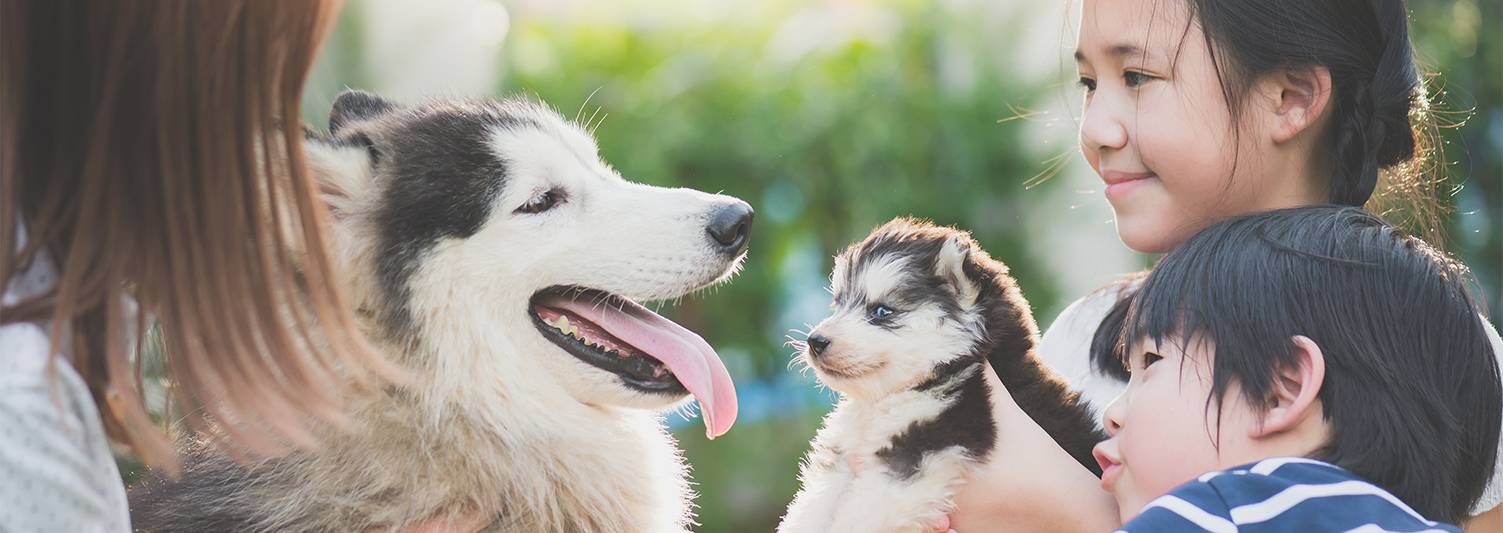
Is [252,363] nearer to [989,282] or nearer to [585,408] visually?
[585,408]

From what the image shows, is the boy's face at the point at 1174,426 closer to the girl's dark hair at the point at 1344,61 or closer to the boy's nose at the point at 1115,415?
the boy's nose at the point at 1115,415

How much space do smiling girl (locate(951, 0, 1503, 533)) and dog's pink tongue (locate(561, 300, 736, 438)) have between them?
63cm

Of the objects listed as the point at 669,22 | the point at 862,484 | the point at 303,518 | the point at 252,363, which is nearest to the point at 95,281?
the point at 252,363

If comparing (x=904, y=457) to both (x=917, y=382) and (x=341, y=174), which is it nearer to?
(x=917, y=382)

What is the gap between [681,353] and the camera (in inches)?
89.5

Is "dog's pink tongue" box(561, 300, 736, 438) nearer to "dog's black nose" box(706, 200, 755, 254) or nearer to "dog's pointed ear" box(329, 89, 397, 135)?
"dog's black nose" box(706, 200, 755, 254)

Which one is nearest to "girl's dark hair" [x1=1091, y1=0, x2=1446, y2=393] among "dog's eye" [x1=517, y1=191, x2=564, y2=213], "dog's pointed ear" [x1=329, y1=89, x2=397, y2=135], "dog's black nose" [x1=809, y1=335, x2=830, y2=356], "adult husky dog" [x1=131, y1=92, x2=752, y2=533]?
"dog's black nose" [x1=809, y1=335, x2=830, y2=356]

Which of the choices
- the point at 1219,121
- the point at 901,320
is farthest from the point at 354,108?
the point at 1219,121

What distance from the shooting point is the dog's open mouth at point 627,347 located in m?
2.21

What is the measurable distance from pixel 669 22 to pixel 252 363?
229 inches

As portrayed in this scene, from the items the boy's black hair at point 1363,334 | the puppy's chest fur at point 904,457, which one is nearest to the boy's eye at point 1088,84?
the boy's black hair at point 1363,334

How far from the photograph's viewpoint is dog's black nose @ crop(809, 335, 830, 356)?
234 cm

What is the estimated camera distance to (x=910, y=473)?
222 cm

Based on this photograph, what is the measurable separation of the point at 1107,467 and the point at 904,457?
470 mm
